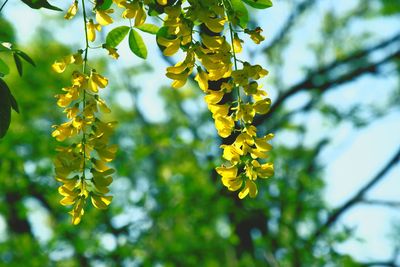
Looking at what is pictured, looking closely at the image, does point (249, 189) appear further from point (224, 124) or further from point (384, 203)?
point (384, 203)

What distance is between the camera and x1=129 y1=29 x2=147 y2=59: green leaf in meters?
1.26

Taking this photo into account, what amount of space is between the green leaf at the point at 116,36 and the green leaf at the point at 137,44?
1.1 inches

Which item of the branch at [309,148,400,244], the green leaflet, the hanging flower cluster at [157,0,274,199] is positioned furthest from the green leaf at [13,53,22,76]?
the branch at [309,148,400,244]

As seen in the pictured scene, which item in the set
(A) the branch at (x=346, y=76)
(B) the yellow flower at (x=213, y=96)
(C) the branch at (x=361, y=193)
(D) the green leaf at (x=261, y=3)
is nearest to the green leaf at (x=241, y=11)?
(D) the green leaf at (x=261, y=3)

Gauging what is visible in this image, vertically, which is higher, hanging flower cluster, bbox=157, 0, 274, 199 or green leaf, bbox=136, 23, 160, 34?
hanging flower cluster, bbox=157, 0, 274, 199

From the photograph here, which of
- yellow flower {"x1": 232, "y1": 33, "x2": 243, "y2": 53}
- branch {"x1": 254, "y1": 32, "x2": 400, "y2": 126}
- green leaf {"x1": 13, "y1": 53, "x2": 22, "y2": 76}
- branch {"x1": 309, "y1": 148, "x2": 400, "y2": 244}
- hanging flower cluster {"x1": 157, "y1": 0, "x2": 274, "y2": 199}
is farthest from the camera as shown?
branch {"x1": 309, "y1": 148, "x2": 400, "y2": 244}

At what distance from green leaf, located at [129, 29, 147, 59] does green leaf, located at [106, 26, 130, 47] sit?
3 centimetres

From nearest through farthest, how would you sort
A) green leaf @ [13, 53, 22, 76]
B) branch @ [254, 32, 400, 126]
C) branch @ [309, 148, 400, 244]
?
green leaf @ [13, 53, 22, 76] < branch @ [254, 32, 400, 126] < branch @ [309, 148, 400, 244]

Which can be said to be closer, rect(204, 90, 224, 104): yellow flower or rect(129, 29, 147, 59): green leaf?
rect(204, 90, 224, 104): yellow flower

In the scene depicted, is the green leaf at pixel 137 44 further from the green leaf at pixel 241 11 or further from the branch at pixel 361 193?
the branch at pixel 361 193

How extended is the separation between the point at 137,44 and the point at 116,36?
0.21 feet

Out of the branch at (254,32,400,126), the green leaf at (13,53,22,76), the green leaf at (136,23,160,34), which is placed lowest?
the branch at (254,32,400,126)

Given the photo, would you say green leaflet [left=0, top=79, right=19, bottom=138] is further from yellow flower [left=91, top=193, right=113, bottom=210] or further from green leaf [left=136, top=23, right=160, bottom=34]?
green leaf [left=136, top=23, right=160, bottom=34]

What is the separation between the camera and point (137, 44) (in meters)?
1.26
